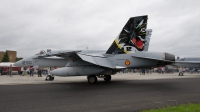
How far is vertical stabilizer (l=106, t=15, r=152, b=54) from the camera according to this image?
1359 centimetres

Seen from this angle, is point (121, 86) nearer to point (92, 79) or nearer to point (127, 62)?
point (127, 62)

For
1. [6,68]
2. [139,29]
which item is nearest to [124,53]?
[139,29]

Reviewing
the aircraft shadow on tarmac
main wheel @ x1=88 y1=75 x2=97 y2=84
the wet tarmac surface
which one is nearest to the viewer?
the wet tarmac surface

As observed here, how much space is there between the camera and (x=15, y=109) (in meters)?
5.77

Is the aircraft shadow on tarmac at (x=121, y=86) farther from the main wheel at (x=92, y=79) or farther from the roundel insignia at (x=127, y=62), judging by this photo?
the roundel insignia at (x=127, y=62)

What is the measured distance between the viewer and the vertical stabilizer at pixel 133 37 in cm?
1359

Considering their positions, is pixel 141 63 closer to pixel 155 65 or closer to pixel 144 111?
pixel 155 65

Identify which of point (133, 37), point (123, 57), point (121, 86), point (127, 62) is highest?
point (133, 37)

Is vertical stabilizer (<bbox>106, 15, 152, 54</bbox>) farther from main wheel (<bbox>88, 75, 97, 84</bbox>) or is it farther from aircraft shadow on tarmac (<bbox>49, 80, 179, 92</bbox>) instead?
aircraft shadow on tarmac (<bbox>49, 80, 179, 92</bbox>)

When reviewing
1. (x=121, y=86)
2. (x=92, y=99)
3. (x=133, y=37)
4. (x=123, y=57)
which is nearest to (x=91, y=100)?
(x=92, y=99)

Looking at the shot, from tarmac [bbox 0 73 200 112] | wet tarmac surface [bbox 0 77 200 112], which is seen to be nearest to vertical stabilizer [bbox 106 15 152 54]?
tarmac [bbox 0 73 200 112]

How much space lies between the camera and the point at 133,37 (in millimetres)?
13930

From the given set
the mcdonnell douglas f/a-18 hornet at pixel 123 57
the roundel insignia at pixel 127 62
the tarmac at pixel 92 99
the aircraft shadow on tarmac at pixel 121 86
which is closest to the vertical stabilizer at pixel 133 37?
the mcdonnell douglas f/a-18 hornet at pixel 123 57

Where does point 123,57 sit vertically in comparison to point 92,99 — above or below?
above
